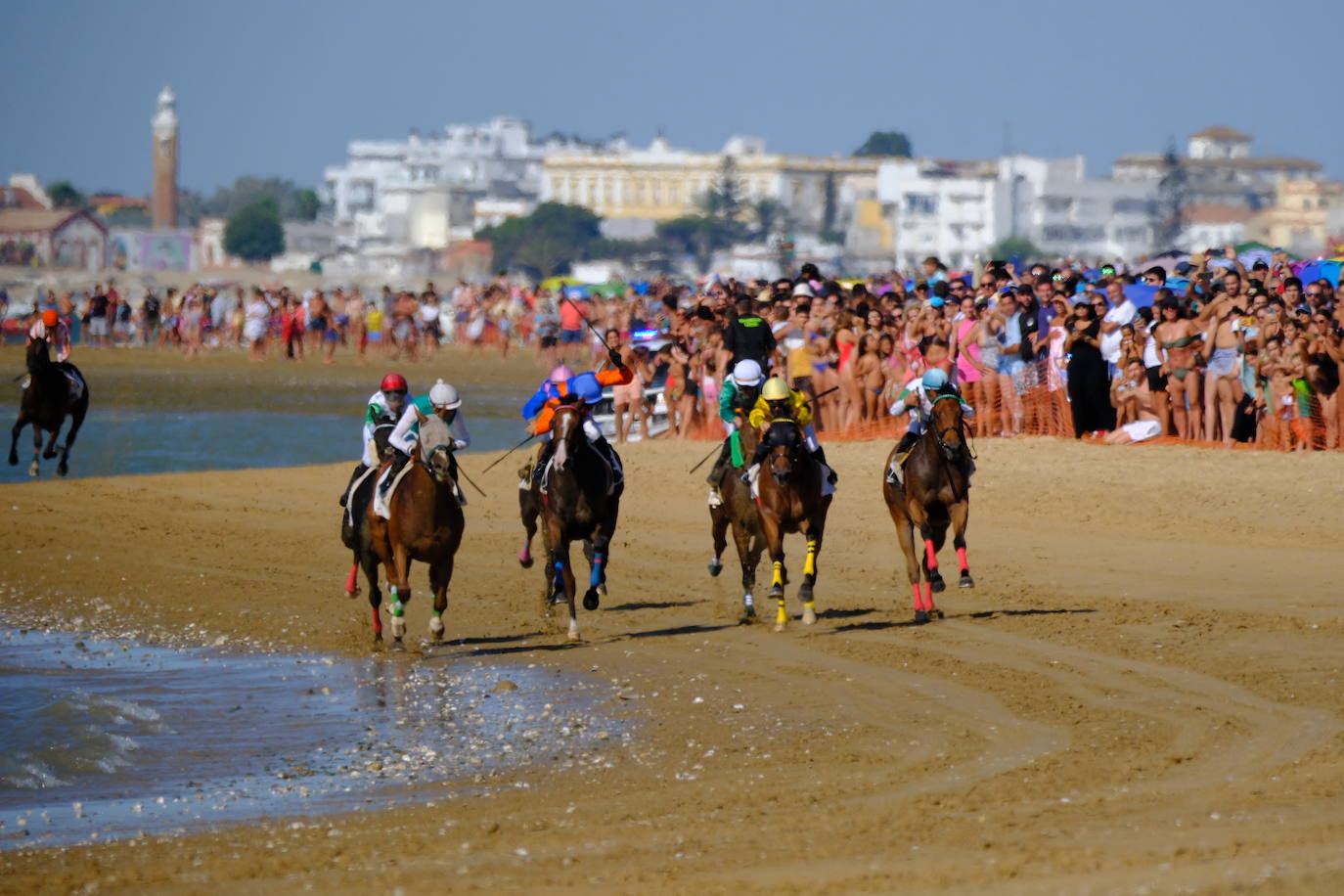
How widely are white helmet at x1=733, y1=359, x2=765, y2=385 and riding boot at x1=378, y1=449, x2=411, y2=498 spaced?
257 cm

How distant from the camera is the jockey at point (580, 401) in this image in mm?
15430

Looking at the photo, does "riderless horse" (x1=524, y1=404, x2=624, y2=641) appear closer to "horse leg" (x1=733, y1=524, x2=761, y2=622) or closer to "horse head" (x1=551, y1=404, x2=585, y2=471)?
"horse head" (x1=551, y1=404, x2=585, y2=471)

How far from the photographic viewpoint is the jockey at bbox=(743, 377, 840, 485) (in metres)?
15.5

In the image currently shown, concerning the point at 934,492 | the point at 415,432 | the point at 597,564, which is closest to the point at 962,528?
the point at 934,492

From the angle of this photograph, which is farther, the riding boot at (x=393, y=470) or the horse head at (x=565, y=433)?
the horse head at (x=565, y=433)

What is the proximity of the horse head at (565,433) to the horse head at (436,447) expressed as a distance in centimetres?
84

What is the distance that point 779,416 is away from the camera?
15.6m

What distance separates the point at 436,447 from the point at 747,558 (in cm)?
286

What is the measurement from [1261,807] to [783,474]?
19.4ft

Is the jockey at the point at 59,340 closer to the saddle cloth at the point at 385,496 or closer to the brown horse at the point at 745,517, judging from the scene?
the saddle cloth at the point at 385,496

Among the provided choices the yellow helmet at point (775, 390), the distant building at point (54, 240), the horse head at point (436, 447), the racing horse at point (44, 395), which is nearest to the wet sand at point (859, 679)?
the racing horse at point (44, 395)

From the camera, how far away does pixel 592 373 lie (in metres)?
15.9

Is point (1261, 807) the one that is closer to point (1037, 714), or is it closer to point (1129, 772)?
point (1129, 772)

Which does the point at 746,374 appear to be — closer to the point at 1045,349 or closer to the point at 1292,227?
the point at 1045,349
